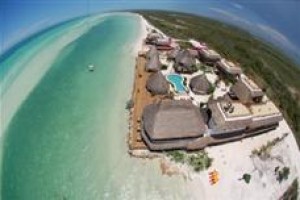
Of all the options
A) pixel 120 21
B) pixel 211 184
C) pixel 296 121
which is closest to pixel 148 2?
pixel 120 21

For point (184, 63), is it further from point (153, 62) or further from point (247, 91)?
point (247, 91)

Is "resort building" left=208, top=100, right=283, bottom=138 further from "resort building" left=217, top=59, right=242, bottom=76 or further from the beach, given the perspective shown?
"resort building" left=217, top=59, right=242, bottom=76

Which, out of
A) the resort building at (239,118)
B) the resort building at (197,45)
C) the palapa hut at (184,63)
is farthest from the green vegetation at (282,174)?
the resort building at (197,45)

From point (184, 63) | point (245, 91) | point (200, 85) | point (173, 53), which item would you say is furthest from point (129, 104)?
point (245, 91)

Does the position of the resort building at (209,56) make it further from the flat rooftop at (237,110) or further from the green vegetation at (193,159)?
the green vegetation at (193,159)

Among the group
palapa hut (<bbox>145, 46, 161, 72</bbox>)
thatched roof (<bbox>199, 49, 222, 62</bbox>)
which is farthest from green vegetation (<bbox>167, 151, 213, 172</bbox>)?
thatched roof (<bbox>199, 49, 222, 62</bbox>)
